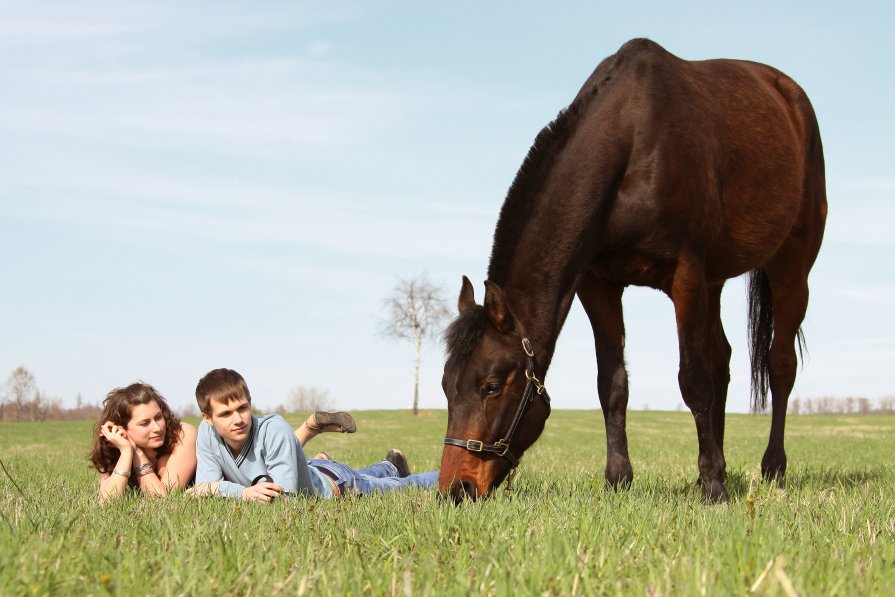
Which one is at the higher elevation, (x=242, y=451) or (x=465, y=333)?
(x=465, y=333)

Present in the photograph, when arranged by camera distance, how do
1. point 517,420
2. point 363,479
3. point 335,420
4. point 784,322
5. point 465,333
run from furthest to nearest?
point 784,322 → point 363,479 → point 335,420 → point 517,420 → point 465,333

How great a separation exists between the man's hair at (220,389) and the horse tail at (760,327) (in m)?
5.39

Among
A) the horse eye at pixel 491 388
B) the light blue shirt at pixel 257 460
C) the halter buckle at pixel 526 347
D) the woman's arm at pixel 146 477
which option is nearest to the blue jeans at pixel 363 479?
the light blue shirt at pixel 257 460

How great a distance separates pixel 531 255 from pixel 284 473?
224cm

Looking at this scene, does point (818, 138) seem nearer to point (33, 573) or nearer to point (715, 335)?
point (715, 335)

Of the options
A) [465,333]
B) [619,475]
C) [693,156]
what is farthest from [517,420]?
[693,156]

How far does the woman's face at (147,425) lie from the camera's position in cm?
630

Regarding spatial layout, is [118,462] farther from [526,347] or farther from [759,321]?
[759,321]

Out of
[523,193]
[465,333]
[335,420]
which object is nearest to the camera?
[465,333]

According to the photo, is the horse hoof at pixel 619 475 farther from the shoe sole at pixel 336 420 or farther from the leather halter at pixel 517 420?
the shoe sole at pixel 336 420

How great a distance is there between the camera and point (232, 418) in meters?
5.82

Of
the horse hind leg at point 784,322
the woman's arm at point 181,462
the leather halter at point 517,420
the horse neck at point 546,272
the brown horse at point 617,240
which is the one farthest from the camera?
the horse hind leg at point 784,322

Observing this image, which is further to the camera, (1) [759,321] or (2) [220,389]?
(1) [759,321]

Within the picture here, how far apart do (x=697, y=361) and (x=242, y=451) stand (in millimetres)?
3326
